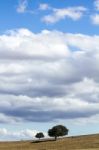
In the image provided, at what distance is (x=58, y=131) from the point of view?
173 m

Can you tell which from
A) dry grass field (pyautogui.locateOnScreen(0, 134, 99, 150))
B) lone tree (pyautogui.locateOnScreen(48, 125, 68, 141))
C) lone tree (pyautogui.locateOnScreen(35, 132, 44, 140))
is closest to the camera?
dry grass field (pyautogui.locateOnScreen(0, 134, 99, 150))

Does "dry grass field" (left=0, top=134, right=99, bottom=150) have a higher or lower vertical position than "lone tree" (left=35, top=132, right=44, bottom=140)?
lower

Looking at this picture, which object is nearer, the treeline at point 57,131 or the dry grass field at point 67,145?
the dry grass field at point 67,145

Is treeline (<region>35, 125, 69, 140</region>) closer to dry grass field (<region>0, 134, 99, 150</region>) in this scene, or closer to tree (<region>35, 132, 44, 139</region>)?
tree (<region>35, 132, 44, 139</region>)

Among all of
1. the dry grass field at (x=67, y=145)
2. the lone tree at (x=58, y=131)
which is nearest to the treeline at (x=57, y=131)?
the lone tree at (x=58, y=131)

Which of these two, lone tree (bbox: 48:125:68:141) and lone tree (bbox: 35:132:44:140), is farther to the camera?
lone tree (bbox: 35:132:44:140)

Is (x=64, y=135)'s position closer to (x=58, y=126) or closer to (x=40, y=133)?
(x=58, y=126)

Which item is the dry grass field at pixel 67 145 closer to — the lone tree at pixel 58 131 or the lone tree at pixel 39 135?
the lone tree at pixel 58 131

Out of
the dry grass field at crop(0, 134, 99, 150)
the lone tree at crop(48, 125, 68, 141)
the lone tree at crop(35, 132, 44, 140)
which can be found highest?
the lone tree at crop(35, 132, 44, 140)

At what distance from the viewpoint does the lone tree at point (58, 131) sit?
172 metres

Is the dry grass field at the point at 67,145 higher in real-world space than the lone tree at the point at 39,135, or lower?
lower

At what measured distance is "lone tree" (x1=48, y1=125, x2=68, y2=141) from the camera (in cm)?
17229

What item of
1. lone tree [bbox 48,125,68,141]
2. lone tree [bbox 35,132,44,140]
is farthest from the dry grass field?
lone tree [bbox 35,132,44,140]

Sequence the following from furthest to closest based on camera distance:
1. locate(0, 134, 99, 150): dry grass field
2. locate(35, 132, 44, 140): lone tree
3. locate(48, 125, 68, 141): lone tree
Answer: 1. locate(35, 132, 44, 140): lone tree
2. locate(48, 125, 68, 141): lone tree
3. locate(0, 134, 99, 150): dry grass field
